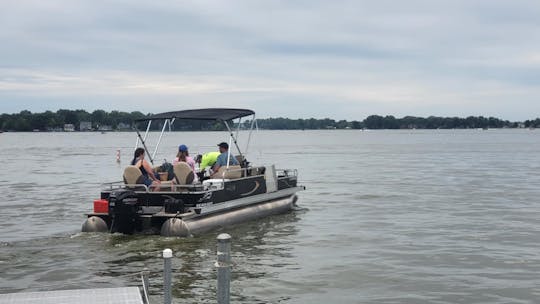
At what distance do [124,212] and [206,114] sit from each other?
4.69m

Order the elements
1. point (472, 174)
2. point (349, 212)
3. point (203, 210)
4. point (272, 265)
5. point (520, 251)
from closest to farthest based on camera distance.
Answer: point (272, 265)
point (520, 251)
point (203, 210)
point (349, 212)
point (472, 174)

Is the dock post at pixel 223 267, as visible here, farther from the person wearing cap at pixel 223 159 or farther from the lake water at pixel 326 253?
the person wearing cap at pixel 223 159

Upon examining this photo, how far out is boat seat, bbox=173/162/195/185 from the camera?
13992mm

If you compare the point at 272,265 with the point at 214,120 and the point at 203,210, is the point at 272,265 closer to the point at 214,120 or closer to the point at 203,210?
the point at 203,210

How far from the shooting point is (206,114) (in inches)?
666

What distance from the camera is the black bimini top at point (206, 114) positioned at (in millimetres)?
16547

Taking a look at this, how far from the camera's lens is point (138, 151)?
1448 cm

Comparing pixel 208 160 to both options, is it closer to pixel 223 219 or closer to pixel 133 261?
pixel 223 219

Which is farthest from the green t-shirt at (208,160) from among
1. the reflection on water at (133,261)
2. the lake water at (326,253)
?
the reflection on water at (133,261)

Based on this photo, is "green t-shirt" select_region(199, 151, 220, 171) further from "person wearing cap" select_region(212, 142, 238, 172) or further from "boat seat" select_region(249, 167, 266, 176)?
"boat seat" select_region(249, 167, 266, 176)

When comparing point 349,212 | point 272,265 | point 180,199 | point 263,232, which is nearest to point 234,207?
point 263,232

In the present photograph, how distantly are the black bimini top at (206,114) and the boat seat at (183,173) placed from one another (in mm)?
2655

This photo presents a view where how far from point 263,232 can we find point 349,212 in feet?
15.6

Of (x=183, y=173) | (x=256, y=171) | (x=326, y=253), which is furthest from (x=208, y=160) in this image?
(x=326, y=253)
